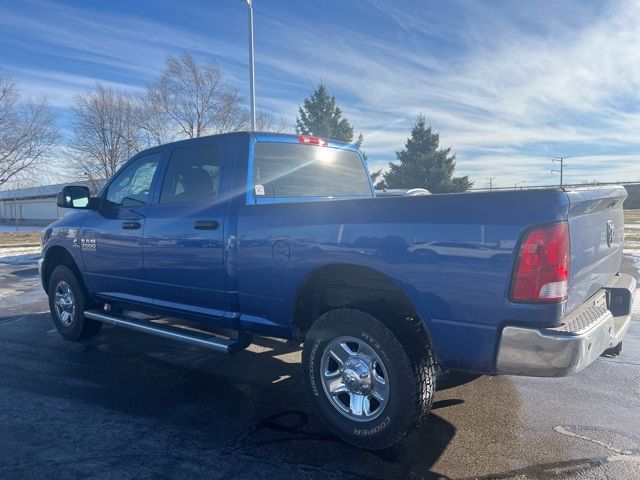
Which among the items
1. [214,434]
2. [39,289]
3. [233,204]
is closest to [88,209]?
[233,204]

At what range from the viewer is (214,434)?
132 inches

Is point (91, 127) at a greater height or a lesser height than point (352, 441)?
greater

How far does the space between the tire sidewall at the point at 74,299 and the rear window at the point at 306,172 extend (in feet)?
8.96

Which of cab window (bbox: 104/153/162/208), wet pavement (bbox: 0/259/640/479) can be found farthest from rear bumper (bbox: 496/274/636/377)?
cab window (bbox: 104/153/162/208)

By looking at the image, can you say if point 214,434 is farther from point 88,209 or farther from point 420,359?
point 88,209

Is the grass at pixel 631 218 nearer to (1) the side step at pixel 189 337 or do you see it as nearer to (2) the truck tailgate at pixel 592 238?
(2) the truck tailgate at pixel 592 238

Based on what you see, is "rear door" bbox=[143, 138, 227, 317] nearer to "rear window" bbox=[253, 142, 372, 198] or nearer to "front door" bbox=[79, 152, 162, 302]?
"front door" bbox=[79, 152, 162, 302]

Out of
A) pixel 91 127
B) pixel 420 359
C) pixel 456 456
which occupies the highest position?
pixel 91 127

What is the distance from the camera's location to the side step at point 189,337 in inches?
149

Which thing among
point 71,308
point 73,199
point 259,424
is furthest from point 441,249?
point 71,308

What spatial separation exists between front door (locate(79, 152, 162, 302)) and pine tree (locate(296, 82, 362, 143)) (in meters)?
30.0

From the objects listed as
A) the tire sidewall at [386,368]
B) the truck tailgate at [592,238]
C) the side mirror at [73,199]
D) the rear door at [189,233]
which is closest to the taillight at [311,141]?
the rear door at [189,233]

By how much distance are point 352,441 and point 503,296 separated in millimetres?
1331

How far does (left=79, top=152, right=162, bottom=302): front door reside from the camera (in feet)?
15.1
